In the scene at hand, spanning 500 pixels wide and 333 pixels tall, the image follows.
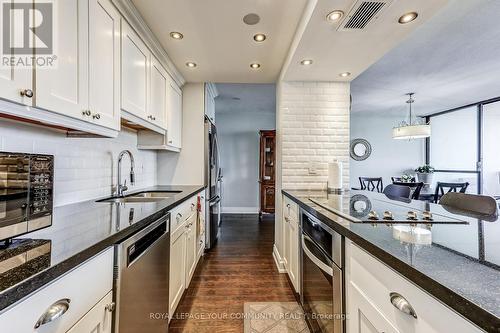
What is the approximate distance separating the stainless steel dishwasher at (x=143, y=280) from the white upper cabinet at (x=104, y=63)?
710 mm

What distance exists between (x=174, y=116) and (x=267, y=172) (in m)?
2.91

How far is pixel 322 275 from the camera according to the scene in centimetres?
133

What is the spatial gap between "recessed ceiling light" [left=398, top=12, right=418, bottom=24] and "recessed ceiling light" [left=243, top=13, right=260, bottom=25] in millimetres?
951

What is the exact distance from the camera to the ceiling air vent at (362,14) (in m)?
1.36

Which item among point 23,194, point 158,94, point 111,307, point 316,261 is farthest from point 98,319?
point 158,94

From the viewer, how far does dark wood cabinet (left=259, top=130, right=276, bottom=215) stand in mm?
5234

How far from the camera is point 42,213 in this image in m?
0.96

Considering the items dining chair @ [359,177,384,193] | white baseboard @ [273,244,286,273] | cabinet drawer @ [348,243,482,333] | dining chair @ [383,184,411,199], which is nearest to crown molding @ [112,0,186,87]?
cabinet drawer @ [348,243,482,333]

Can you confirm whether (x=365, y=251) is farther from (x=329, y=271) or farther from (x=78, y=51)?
(x=78, y=51)

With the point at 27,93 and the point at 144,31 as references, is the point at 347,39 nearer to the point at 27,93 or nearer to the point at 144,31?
the point at 144,31

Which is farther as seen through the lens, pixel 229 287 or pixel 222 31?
pixel 229 287

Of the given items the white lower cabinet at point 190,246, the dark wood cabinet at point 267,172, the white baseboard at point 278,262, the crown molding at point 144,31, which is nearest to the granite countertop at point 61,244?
the white lower cabinet at point 190,246

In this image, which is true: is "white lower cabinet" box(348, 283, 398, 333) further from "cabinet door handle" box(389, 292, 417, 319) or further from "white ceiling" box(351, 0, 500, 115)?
"white ceiling" box(351, 0, 500, 115)

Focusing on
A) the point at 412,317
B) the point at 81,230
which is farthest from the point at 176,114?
the point at 412,317
